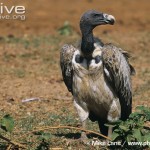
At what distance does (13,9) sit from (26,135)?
422 inches

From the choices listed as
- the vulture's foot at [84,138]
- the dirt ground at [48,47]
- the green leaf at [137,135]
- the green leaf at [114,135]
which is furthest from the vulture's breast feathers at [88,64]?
the dirt ground at [48,47]

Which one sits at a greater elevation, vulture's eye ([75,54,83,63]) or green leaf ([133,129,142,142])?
vulture's eye ([75,54,83,63])

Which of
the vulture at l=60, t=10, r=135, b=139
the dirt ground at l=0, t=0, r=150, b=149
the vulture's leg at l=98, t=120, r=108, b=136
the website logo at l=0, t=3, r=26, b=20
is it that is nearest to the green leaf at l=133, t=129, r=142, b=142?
the vulture at l=60, t=10, r=135, b=139

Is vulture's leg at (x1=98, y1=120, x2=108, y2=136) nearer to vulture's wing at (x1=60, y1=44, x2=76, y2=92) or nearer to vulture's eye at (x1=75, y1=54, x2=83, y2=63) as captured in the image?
vulture's wing at (x1=60, y1=44, x2=76, y2=92)

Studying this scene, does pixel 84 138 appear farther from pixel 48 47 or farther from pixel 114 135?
pixel 48 47

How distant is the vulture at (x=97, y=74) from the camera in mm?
8500

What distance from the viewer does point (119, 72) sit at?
8.57 meters

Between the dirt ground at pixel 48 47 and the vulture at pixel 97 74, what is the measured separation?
4.16 ft

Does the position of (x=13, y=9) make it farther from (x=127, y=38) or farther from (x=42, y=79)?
(x=42, y=79)

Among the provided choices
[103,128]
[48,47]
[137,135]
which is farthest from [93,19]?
[48,47]

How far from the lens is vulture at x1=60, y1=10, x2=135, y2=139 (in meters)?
8.50

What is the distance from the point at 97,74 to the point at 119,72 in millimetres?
261

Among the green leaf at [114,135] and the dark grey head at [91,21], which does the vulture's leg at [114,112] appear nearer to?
the green leaf at [114,135]

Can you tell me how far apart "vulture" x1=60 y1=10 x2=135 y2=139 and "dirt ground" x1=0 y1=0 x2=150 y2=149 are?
4.16 ft
